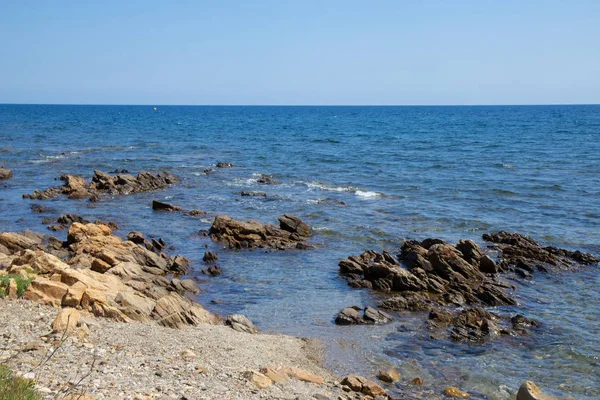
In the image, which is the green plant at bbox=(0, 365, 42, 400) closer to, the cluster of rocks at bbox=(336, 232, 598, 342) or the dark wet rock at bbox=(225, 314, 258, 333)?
the dark wet rock at bbox=(225, 314, 258, 333)

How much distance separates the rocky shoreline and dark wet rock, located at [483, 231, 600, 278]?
6 cm

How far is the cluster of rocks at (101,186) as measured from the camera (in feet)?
128

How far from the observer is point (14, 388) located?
7551 mm

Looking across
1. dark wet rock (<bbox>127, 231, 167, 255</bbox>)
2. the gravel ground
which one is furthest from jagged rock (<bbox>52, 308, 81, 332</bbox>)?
dark wet rock (<bbox>127, 231, 167, 255</bbox>)

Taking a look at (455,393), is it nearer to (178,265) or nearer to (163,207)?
(178,265)

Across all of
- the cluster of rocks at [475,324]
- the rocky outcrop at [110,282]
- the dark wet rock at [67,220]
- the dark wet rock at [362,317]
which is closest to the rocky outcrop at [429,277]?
the dark wet rock at [362,317]

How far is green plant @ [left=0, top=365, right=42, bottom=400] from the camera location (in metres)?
7.30

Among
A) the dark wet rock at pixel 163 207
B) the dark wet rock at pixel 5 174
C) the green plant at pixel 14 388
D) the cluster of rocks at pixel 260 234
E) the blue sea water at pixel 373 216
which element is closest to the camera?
the green plant at pixel 14 388

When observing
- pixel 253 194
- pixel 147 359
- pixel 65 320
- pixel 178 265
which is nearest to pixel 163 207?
pixel 253 194

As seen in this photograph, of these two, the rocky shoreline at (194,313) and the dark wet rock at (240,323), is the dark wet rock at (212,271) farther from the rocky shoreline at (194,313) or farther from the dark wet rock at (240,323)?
the dark wet rock at (240,323)

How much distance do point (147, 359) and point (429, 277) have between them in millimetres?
13152

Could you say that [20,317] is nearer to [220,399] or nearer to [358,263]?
[220,399]

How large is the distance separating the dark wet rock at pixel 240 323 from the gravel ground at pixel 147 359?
0.67 meters

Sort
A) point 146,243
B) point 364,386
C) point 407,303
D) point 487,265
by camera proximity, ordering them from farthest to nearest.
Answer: point 146,243, point 487,265, point 407,303, point 364,386
